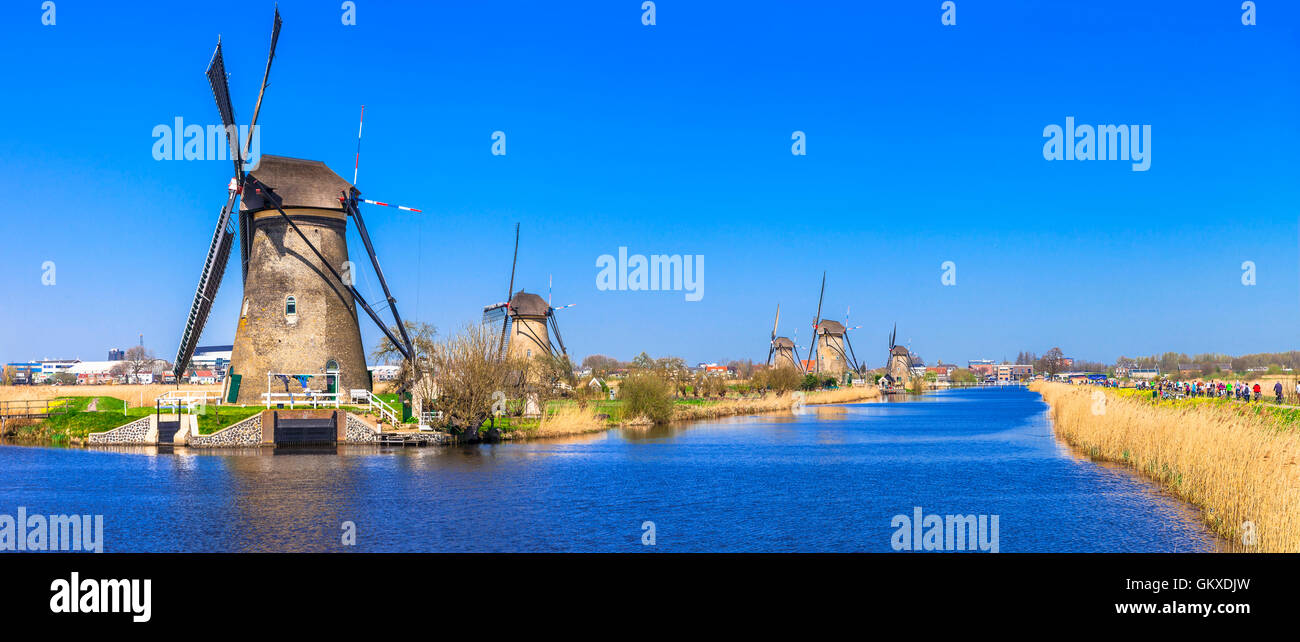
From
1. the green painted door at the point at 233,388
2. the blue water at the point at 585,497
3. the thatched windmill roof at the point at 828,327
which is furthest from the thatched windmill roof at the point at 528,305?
the thatched windmill roof at the point at 828,327

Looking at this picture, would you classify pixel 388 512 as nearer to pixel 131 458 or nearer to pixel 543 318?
pixel 131 458

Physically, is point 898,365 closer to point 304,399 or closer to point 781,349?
point 781,349

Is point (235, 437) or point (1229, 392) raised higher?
point (1229, 392)

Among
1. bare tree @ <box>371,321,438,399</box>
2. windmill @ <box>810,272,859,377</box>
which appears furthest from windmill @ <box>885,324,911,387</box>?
bare tree @ <box>371,321,438,399</box>

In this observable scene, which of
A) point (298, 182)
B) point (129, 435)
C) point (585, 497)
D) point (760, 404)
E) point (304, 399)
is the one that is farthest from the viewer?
point (760, 404)

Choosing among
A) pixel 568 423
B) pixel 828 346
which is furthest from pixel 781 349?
pixel 568 423

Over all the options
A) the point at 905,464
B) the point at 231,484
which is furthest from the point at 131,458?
the point at 905,464

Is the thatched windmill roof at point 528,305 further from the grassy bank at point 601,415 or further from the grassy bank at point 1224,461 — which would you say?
the grassy bank at point 1224,461
